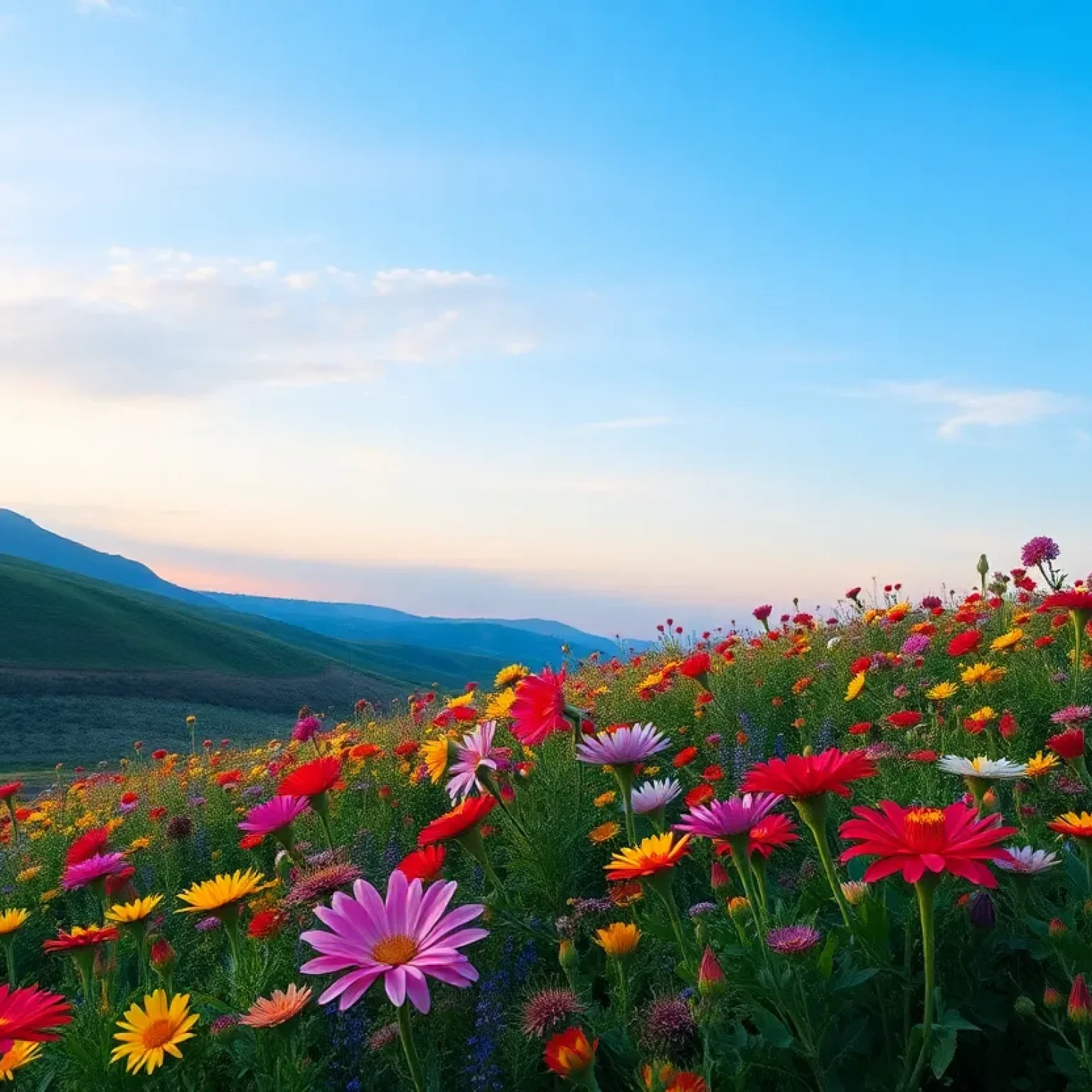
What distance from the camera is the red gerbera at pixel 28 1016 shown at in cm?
134

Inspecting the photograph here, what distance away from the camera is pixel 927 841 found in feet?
4.25

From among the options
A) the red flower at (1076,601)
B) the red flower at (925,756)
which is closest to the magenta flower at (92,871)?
the red flower at (925,756)

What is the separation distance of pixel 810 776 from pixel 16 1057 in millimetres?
1525

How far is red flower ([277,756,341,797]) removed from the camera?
7.94 feet

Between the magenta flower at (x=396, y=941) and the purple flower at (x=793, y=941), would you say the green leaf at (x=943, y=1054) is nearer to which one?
the purple flower at (x=793, y=941)

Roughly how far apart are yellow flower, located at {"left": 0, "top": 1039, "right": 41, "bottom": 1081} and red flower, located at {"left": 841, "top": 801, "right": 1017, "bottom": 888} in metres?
1.39

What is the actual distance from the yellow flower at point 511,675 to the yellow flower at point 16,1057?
2.25 m

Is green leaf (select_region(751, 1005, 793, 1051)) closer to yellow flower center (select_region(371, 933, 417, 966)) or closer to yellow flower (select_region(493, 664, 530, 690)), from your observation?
yellow flower center (select_region(371, 933, 417, 966))

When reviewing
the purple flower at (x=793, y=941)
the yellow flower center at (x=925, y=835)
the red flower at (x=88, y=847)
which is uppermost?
the yellow flower center at (x=925, y=835)

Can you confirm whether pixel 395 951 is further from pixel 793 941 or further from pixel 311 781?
pixel 311 781

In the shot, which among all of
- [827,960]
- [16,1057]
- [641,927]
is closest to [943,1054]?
[827,960]

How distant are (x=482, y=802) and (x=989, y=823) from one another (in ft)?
3.48

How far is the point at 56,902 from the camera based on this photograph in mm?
4719

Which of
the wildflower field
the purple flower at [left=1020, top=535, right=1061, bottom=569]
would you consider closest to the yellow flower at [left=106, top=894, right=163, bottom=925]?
the wildflower field
